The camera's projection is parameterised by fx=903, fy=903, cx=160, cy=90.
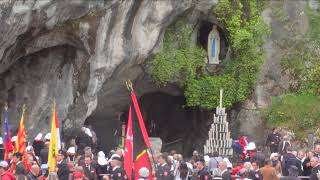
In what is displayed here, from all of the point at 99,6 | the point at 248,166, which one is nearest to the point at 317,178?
the point at 248,166

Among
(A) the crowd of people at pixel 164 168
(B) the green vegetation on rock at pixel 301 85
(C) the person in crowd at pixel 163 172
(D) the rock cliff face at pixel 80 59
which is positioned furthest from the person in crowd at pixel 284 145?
(D) the rock cliff face at pixel 80 59

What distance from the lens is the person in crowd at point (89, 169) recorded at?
21.0 metres

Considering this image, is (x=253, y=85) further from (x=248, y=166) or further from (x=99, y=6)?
(x=248, y=166)


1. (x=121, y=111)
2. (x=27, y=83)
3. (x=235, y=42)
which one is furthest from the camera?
(x=121, y=111)

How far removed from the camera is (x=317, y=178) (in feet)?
65.7

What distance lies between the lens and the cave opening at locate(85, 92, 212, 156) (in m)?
33.1

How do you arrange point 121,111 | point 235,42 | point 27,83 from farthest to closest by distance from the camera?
point 121,111, point 235,42, point 27,83

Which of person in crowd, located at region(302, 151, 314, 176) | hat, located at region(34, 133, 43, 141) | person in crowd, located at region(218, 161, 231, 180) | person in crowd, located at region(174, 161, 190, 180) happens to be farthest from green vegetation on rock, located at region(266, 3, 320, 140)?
person in crowd, located at region(218, 161, 231, 180)

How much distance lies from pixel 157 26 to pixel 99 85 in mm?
2647

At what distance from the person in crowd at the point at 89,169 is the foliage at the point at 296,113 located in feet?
33.5

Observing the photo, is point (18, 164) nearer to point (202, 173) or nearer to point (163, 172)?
point (163, 172)

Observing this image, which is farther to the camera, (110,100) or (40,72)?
(110,100)

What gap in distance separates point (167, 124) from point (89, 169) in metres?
14.1

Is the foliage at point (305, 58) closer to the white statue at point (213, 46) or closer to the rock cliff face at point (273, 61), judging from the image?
the rock cliff face at point (273, 61)
